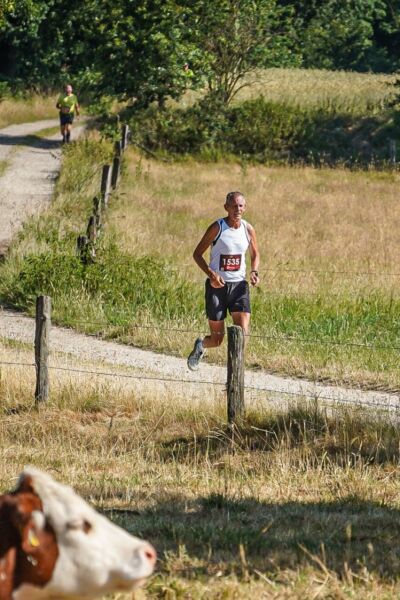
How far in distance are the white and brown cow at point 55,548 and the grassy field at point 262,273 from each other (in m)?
8.00

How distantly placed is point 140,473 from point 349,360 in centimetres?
567

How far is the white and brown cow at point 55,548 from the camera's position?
466 cm

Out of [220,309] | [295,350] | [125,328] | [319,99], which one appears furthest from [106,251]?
[319,99]

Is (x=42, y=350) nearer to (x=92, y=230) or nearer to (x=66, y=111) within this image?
(x=92, y=230)

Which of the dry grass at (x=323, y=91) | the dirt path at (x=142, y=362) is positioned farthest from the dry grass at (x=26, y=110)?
the dirt path at (x=142, y=362)

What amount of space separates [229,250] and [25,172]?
2006 centimetres

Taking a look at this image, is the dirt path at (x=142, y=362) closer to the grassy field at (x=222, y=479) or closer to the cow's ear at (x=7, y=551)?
the grassy field at (x=222, y=479)

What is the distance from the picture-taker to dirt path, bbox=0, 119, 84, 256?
83.6 ft

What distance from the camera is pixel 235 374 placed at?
1149cm

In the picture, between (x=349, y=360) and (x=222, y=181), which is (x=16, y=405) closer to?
(x=349, y=360)

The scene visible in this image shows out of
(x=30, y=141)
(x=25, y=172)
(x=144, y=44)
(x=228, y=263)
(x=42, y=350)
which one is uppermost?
(x=228, y=263)

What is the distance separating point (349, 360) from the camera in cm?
1505

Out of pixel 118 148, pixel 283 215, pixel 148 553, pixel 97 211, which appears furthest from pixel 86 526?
pixel 118 148

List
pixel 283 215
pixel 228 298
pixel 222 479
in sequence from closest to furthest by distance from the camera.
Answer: pixel 222 479, pixel 228 298, pixel 283 215
